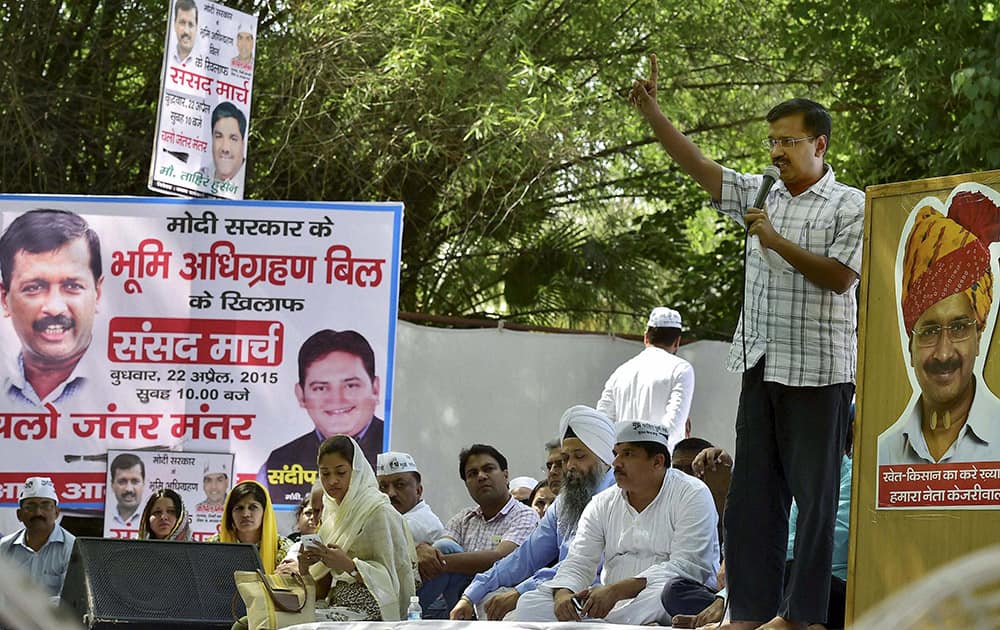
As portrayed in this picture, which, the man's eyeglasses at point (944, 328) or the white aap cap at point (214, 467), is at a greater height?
the man's eyeglasses at point (944, 328)

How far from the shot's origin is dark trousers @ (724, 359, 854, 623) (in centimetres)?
410

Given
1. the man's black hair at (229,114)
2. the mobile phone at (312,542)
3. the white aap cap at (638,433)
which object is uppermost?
the man's black hair at (229,114)

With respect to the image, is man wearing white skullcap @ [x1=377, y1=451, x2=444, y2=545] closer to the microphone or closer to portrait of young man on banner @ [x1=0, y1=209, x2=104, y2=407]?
portrait of young man on banner @ [x1=0, y1=209, x2=104, y2=407]

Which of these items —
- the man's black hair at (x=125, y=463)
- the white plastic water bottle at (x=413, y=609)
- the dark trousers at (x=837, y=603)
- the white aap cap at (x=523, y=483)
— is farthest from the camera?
the white aap cap at (x=523, y=483)

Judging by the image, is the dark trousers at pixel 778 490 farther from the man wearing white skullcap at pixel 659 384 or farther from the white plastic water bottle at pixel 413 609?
the man wearing white skullcap at pixel 659 384

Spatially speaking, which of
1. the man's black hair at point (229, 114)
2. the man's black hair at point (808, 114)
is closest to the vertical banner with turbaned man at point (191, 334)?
the man's black hair at point (229, 114)

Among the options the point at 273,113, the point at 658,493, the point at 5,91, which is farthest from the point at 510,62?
the point at 658,493

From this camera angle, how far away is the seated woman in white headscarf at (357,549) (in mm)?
6164

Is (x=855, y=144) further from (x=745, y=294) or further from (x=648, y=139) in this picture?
(x=745, y=294)

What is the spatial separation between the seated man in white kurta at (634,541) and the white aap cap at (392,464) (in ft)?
5.70

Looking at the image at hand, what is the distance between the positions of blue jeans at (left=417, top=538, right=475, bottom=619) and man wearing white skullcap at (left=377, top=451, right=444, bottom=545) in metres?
0.36

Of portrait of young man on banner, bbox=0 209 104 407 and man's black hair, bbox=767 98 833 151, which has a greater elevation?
man's black hair, bbox=767 98 833 151

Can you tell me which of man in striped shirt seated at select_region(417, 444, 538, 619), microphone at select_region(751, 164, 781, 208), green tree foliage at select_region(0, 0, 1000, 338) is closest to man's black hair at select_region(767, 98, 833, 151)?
microphone at select_region(751, 164, 781, 208)

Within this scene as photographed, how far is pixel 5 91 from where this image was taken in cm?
1041
